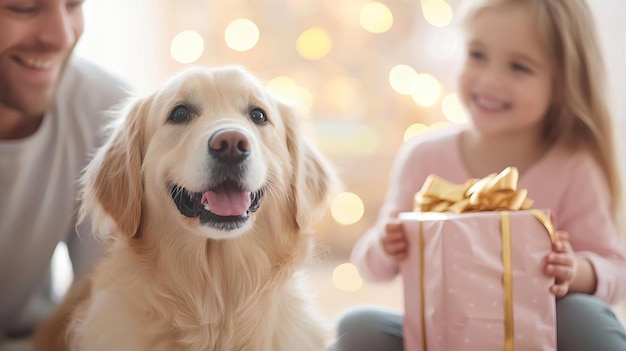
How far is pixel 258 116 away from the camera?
4.95ft

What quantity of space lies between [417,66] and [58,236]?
203 cm

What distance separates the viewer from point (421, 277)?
1.53 metres

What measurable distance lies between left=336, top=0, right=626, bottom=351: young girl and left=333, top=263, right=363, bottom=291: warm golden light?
1.07 metres

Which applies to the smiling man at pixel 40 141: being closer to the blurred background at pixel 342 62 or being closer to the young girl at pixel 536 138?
the young girl at pixel 536 138

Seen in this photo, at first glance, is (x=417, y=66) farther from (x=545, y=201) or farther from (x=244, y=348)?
(x=244, y=348)

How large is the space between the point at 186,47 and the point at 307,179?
1.75 m

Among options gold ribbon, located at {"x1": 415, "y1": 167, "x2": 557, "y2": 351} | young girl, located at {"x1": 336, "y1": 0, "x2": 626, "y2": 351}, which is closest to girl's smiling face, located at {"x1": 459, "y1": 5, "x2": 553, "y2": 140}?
young girl, located at {"x1": 336, "y1": 0, "x2": 626, "y2": 351}

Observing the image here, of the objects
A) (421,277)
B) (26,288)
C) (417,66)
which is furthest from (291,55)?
(421,277)

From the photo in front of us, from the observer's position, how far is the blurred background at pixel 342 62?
3.17 metres

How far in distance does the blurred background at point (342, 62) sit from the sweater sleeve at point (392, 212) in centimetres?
105

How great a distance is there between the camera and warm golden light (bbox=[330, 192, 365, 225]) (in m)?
3.34

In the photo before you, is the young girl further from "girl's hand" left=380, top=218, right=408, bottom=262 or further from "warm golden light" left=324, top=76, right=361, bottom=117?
"warm golden light" left=324, top=76, right=361, bottom=117

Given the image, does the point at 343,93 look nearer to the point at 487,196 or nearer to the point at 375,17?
the point at 375,17

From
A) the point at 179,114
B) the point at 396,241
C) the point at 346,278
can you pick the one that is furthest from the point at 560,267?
the point at 346,278
